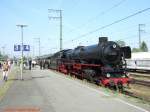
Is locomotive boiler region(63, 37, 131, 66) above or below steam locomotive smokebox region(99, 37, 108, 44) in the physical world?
below

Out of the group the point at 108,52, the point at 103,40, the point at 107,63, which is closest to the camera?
the point at 108,52

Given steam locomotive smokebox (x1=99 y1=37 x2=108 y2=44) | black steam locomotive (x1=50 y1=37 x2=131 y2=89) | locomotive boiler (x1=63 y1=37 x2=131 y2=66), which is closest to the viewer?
black steam locomotive (x1=50 y1=37 x2=131 y2=89)

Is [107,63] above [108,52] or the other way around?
the other way around

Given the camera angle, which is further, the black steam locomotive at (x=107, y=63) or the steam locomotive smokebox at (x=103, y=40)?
the steam locomotive smokebox at (x=103, y=40)

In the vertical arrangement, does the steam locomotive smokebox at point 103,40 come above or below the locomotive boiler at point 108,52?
above

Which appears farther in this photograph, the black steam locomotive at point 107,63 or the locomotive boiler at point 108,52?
the locomotive boiler at point 108,52

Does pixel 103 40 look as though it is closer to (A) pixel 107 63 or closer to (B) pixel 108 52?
(B) pixel 108 52

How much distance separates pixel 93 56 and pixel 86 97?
29.1 ft

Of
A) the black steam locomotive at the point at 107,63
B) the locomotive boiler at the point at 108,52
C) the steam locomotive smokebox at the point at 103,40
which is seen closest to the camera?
the black steam locomotive at the point at 107,63

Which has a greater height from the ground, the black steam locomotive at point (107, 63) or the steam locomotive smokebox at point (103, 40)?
the steam locomotive smokebox at point (103, 40)

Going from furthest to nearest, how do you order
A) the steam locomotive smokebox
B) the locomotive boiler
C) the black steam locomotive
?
the steam locomotive smokebox, the locomotive boiler, the black steam locomotive

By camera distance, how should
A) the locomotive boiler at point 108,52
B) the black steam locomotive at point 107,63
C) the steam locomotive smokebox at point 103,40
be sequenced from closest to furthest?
the black steam locomotive at point 107,63, the locomotive boiler at point 108,52, the steam locomotive smokebox at point 103,40

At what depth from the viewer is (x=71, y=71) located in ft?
121

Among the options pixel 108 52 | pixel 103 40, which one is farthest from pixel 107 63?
pixel 103 40
